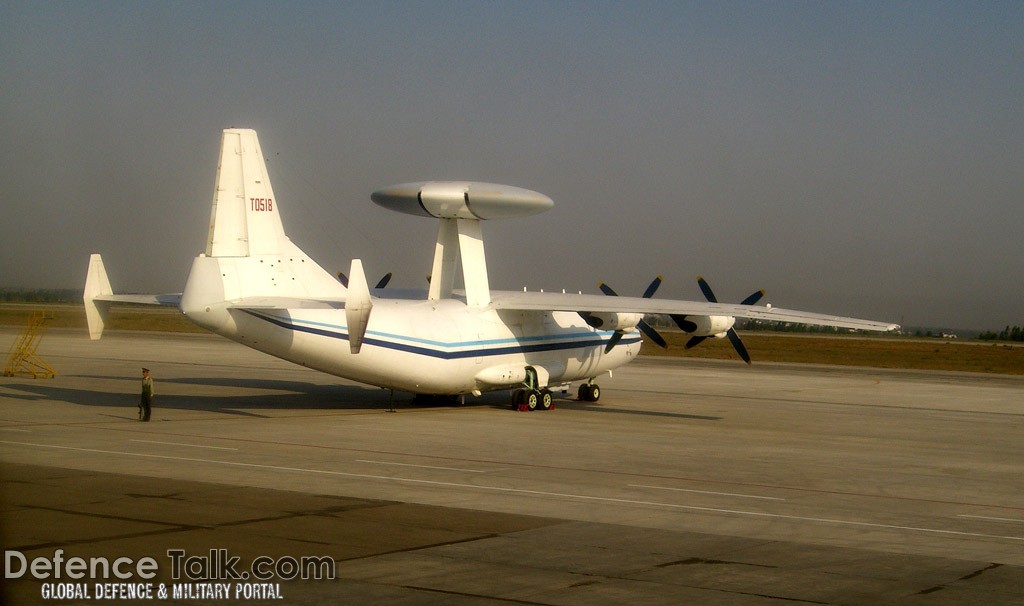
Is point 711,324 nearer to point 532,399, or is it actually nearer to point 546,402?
point 546,402

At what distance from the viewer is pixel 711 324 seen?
3300 centimetres

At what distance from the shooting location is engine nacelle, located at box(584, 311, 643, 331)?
35094mm

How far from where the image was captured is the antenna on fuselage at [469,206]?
2997cm

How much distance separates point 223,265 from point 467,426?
741 centimetres

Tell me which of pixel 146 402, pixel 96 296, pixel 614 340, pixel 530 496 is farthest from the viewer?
pixel 614 340

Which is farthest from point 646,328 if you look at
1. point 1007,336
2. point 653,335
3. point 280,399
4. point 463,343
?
point 1007,336

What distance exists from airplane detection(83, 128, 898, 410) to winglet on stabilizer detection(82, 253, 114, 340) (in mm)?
36

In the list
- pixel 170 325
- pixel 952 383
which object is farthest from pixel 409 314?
pixel 170 325

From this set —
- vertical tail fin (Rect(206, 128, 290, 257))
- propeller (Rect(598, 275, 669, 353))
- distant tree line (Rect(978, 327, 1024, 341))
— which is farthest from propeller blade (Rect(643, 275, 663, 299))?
distant tree line (Rect(978, 327, 1024, 341))

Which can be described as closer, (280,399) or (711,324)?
(711,324)

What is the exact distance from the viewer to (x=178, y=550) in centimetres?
1212

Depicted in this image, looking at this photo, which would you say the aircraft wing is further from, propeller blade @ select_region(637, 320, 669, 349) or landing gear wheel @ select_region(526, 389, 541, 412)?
landing gear wheel @ select_region(526, 389, 541, 412)

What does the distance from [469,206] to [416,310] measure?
3.37 m

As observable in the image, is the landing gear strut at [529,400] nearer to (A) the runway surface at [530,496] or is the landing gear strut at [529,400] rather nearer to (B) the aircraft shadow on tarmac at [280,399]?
(A) the runway surface at [530,496]
